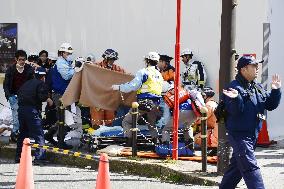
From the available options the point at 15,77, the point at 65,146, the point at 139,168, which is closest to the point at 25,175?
the point at 139,168

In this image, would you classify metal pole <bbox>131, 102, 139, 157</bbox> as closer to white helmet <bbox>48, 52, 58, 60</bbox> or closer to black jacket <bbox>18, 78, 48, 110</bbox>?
black jacket <bbox>18, 78, 48, 110</bbox>

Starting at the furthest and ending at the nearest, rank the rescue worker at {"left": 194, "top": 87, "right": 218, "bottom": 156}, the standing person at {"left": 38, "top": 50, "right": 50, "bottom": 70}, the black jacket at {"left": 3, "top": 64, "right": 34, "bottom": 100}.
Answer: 1. the standing person at {"left": 38, "top": 50, "right": 50, "bottom": 70}
2. the black jacket at {"left": 3, "top": 64, "right": 34, "bottom": 100}
3. the rescue worker at {"left": 194, "top": 87, "right": 218, "bottom": 156}

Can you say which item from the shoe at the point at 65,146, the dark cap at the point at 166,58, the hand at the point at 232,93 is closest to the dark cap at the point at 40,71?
the shoe at the point at 65,146

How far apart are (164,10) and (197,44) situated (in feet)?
3.46

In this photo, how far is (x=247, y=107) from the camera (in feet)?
26.5

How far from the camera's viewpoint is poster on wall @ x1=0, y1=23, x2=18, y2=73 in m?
16.5

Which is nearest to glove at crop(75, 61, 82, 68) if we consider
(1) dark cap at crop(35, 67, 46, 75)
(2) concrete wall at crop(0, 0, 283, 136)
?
(1) dark cap at crop(35, 67, 46, 75)

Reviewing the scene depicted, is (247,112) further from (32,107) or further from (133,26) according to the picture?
(133,26)

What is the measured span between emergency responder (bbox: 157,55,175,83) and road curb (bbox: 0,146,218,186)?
2.63m

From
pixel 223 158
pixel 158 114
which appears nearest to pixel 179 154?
pixel 158 114

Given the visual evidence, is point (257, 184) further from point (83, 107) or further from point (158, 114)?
point (83, 107)

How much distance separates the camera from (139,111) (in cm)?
1274

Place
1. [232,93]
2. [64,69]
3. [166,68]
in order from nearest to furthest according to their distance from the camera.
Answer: [232,93] → [64,69] → [166,68]

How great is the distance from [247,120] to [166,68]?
6385mm
